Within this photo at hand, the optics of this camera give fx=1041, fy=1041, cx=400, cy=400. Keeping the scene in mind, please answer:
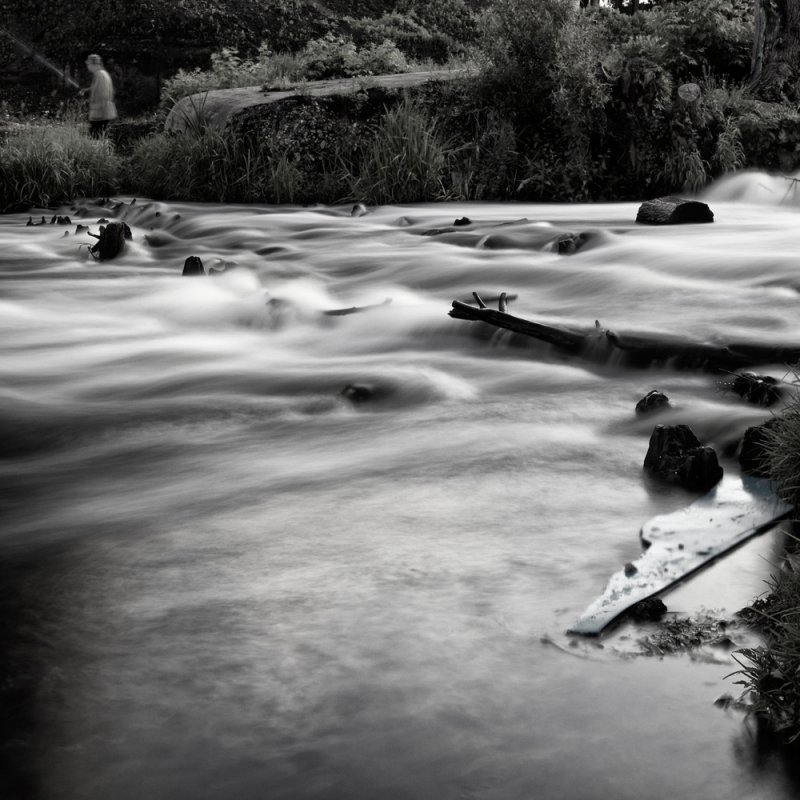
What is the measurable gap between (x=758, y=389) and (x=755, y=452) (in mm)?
761

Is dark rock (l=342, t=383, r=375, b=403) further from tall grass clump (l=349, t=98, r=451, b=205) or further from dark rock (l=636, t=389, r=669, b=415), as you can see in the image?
tall grass clump (l=349, t=98, r=451, b=205)

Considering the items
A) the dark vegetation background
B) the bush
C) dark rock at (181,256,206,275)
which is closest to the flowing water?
dark rock at (181,256,206,275)

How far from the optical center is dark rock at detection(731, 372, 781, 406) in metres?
3.70

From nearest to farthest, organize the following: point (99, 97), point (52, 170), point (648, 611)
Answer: point (648, 611), point (52, 170), point (99, 97)

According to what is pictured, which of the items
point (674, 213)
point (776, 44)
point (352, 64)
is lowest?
point (674, 213)

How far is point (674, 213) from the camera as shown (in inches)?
329

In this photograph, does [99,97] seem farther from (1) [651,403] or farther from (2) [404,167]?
(1) [651,403]

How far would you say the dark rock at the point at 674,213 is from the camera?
835cm

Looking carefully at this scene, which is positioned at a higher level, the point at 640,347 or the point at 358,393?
the point at 640,347

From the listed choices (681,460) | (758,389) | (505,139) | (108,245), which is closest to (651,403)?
(758,389)

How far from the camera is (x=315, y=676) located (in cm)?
209

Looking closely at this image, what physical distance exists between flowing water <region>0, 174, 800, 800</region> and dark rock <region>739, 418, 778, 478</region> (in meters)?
0.17

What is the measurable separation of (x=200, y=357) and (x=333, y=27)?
72.9 ft

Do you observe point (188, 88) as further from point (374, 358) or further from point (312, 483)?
point (312, 483)
